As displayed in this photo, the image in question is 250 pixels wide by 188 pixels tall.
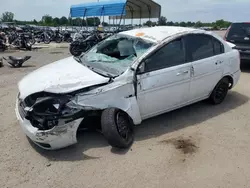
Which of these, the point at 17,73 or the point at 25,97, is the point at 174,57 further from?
the point at 17,73

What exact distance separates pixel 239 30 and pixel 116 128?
722cm

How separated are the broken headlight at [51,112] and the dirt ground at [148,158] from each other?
496mm

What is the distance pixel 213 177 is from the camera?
9.50 feet

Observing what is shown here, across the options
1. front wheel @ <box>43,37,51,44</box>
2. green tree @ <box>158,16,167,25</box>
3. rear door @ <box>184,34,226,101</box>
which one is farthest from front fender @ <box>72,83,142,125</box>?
front wheel @ <box>43,37,51,44</box>

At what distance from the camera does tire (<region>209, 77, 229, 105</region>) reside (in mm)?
4957

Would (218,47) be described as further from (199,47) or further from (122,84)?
(122,84)

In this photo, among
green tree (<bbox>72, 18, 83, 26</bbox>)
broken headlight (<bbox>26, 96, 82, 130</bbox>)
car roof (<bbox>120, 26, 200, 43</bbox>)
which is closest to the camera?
broken headlight (<bbox>26, 96, 82, 130</bbox>)

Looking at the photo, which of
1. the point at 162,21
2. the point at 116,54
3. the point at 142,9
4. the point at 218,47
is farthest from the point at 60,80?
the point at 162,21

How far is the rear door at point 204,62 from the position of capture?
14.3 ft

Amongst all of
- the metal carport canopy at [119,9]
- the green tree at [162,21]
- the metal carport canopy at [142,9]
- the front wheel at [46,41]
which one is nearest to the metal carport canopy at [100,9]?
the metal carport canopy at [119,9]

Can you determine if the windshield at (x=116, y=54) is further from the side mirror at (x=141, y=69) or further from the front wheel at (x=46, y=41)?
the front wheel at (x=46, y=41)

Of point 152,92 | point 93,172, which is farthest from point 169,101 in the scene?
point 93,172

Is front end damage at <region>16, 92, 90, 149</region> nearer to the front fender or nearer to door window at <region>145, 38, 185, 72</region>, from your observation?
the front fender

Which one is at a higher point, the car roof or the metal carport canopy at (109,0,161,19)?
the metal carport canopy at (109,0,161,19)
